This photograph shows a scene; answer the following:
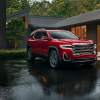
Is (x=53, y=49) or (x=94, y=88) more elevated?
(x=53, y=49)

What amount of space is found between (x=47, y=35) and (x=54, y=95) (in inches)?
294

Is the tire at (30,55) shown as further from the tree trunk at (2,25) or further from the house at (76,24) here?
the house at (76,24)

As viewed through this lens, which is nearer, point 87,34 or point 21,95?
point 21,95

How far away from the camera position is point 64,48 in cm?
1339

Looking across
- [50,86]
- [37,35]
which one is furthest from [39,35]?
[50,86]

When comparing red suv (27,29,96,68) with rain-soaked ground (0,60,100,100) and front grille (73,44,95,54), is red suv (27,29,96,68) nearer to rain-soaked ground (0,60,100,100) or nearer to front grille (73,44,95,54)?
front grille (73,44,95,54)

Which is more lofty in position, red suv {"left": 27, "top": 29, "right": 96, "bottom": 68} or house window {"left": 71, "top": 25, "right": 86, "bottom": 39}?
house window {"left": 71, "top": 25, "right": 86, "bottom": 39}

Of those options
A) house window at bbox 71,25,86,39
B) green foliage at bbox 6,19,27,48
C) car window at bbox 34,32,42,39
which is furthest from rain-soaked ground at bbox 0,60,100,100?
green foliage at bbox 6,19,27,48

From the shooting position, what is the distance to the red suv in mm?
13414

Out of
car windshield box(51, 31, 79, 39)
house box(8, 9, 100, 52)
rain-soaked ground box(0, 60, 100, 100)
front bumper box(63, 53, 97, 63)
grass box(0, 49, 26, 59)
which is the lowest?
rain-soaked ground box(0, 60, 100, 100)

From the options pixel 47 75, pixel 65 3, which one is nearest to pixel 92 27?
pixel 47 75

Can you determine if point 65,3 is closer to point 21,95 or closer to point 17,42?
point 17,42

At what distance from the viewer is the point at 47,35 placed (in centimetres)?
1513

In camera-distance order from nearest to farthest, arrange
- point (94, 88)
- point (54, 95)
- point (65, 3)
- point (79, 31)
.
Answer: point (54, 95) → point (94, 88) → point (79, 31) → point (65, 3)
